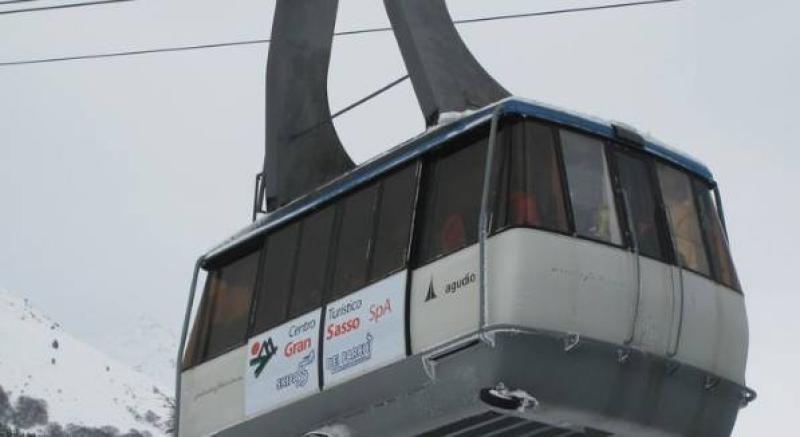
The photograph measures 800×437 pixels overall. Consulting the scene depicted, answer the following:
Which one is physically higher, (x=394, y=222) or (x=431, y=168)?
(x=431, y=168)

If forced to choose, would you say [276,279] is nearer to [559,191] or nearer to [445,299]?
[445,299]

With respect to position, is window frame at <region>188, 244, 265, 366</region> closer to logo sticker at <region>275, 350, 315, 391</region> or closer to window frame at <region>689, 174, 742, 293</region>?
logo sticker at <region>275, 350, 315, 391</region>

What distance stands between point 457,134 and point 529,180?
119 centimetres

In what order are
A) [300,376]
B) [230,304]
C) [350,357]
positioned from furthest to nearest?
[230,304] → [300,376] → [350,357]

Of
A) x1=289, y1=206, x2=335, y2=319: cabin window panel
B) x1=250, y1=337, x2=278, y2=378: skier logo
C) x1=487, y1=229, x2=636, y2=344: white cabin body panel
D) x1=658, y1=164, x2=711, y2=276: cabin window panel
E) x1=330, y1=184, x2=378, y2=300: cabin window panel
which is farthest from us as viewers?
x1=250, y1=337, x2=278, y2=378: skier logo

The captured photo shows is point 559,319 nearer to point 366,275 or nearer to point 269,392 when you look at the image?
point 366,275

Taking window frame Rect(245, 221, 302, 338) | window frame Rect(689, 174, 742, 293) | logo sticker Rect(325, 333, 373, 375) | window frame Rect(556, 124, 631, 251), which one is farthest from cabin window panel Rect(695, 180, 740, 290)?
window frame Rect(245, 221, 302, 338)

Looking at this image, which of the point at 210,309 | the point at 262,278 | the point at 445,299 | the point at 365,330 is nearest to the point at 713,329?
the point at 445,299

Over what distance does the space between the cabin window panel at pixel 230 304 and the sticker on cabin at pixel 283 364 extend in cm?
64

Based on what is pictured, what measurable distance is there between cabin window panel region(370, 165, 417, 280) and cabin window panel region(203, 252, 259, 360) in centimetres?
291

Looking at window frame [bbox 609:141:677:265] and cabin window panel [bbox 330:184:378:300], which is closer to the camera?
window frame [bbox 609:141:677:265]

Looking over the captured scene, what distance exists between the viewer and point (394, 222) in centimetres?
1755

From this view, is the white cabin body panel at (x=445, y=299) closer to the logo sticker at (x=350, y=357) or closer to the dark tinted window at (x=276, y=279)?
the logo sticker at (x=350, y=357)

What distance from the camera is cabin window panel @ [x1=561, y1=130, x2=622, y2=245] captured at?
16.5 meters
